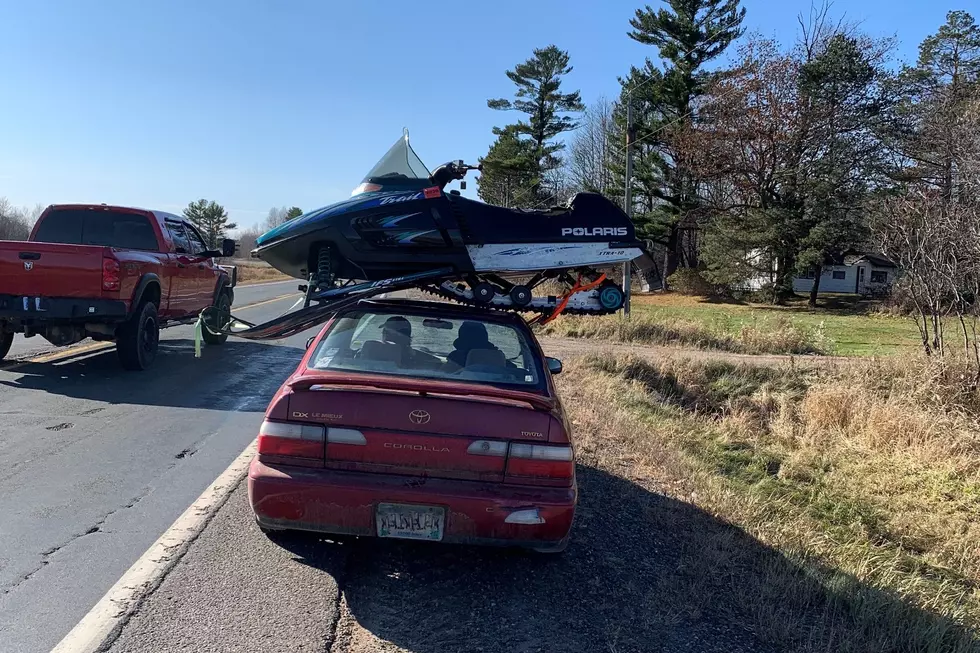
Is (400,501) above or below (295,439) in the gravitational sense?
below

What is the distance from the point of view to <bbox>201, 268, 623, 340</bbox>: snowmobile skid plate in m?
4.93

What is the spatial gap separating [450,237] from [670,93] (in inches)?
1593

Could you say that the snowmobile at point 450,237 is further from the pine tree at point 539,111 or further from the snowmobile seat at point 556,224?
the pine tree at point 539,111

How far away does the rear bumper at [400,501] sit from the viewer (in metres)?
3.53

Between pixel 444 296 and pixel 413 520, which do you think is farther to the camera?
pixel 444 296

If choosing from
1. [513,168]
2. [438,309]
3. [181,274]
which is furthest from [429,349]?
[513,168]

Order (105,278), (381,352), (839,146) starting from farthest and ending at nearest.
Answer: (839,146)
(105,278)
(381,352)

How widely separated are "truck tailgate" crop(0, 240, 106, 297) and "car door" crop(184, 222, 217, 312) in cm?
258

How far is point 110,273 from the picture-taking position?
8.73 meters

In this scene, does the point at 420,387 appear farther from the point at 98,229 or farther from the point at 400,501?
the point at 98,229

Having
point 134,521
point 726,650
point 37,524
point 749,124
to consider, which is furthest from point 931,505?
point 749,124

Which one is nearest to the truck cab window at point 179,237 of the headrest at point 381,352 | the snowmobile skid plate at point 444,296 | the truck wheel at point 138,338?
the truck wheel at point 138,338

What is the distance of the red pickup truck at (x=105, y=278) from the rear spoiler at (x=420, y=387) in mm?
3736

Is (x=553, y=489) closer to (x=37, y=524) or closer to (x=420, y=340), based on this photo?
(x=420, y=340)
